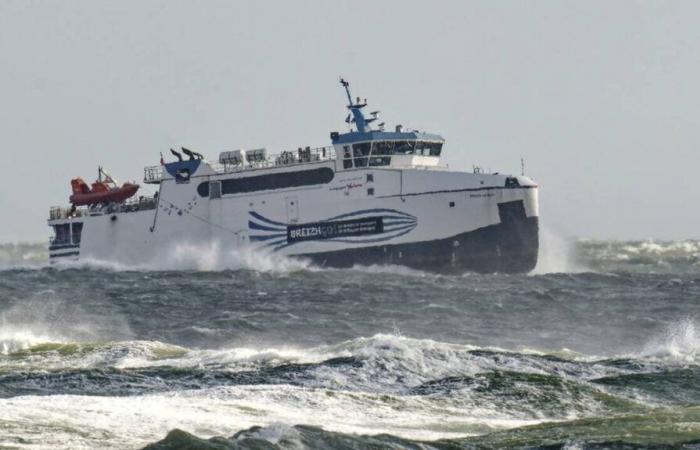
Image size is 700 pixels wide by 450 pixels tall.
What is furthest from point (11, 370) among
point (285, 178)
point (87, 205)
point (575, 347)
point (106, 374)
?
point (87, 205)

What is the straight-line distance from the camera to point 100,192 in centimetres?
6241

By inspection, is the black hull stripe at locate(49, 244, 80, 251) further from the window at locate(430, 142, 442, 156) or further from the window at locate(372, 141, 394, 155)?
the window at locate(430, 142, 442, 156)

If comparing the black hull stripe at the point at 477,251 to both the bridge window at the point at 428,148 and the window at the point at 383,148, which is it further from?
the bridge window at the point at 428,148

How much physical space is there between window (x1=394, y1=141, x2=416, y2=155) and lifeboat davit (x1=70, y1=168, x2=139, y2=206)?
625 inches

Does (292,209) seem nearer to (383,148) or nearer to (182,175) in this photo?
(383,148)

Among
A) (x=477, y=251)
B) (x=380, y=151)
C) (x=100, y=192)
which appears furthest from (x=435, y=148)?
(x=100, y=192)

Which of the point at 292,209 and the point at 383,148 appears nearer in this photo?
the point at 383,148

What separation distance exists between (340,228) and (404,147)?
494cm

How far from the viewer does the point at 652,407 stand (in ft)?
61.8

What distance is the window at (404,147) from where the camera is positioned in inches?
2085

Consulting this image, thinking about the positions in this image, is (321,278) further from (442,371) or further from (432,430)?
(432,430)

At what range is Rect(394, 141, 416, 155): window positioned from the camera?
5297 cm

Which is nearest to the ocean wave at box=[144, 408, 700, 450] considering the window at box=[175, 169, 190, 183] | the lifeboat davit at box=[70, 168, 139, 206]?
the window at box=[175, 169, 190, 183]

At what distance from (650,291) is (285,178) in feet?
59.4
